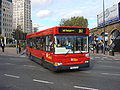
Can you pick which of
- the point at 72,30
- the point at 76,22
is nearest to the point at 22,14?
the point at 76,22

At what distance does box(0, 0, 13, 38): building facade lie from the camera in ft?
339

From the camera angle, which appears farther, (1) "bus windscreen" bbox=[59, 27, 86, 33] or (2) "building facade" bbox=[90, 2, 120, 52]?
(2) "building facade" bbox=[90, 2, 120, 52]

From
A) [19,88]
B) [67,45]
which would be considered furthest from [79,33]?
[19,88]

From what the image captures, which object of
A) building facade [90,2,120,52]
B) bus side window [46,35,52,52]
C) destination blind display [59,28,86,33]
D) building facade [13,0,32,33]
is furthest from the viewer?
building facade [13,0,32,33]

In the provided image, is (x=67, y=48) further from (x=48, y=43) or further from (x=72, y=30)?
(x=48, y=43)

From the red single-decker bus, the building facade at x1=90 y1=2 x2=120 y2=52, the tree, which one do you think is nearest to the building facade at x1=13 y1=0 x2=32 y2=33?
the tree

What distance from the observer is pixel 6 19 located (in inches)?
4363

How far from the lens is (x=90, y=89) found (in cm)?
565

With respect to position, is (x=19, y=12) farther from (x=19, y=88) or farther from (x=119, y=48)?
(x=19, y=88)

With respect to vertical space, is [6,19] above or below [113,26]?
above

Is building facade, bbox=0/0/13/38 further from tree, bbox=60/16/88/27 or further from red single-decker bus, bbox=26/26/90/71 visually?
red single-decker bus, bbox=26/26/90/71

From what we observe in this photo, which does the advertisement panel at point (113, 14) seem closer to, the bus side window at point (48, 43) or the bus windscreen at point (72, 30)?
the bus windscreen at point (72, 30)

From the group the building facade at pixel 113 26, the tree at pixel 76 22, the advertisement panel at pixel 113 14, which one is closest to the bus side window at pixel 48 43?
the building facade at pixel 113 26

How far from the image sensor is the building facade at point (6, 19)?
339ft
